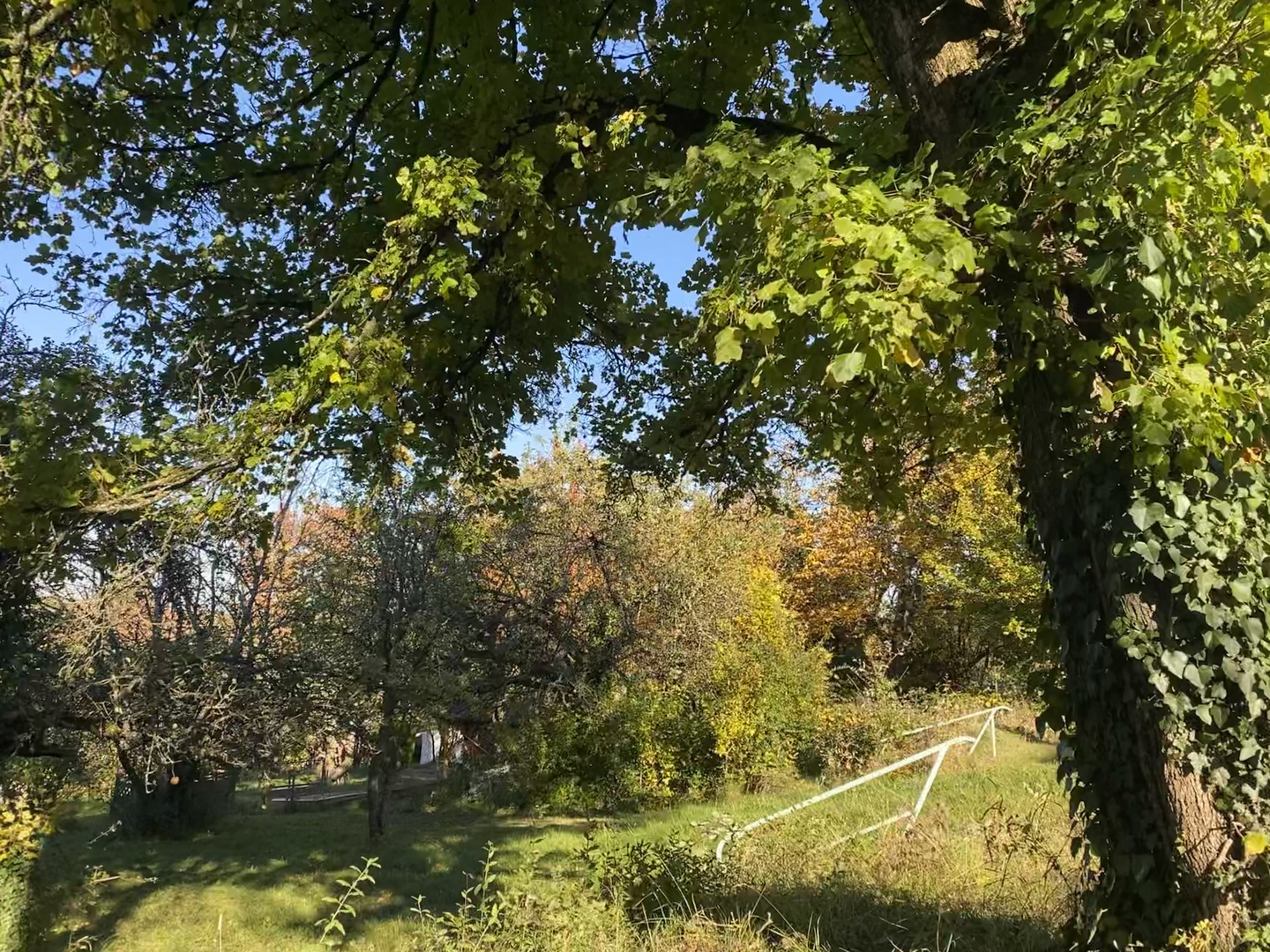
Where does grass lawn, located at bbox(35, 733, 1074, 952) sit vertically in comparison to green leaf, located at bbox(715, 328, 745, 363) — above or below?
below

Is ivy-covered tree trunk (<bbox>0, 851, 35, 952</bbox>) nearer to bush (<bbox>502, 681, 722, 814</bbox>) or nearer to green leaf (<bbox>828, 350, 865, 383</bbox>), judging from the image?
green leaf (<bbox>828, 350, 865, 383</bbox>)

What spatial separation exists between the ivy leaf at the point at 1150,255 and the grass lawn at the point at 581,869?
2.99m

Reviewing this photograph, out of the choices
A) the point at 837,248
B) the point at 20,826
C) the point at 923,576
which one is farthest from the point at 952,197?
the point at 923,576

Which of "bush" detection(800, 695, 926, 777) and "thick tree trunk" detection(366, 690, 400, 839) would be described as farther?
"bush" detection(800, 695, 926, 777)

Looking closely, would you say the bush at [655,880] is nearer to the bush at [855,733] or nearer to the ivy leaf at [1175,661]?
→ the ivy leaf at [1175,661]

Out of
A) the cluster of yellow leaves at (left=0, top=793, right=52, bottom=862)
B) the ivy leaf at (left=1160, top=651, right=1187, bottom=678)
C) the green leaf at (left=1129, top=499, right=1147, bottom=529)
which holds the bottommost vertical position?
the cluster of yellow leaves at (left=0, top=793, right=52, bottom=862)

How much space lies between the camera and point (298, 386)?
403cm

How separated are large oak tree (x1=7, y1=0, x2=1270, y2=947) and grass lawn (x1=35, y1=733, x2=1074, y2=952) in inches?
75.0

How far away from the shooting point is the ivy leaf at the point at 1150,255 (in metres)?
2.53

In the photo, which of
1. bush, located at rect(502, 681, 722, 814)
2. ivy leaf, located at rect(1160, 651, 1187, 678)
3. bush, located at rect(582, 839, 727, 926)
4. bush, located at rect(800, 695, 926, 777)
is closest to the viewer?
ivy leaf, located at rect(1160, 651, 1187, 678)

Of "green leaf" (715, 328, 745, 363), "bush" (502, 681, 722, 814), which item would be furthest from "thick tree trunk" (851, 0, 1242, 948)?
"bush" (502, 681, 722, 814)

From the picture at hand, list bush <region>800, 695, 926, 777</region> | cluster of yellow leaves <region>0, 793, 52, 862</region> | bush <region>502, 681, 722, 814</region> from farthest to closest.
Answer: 1. bush <region>502, 681, 722, 814</region>
2. bush <region>800, 695, 926, 777</region>
3. cluster of yellow leaves <region>0, 793, 52, 862</region>

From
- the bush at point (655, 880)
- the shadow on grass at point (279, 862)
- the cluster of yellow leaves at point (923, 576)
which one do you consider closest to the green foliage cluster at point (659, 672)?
the shadow on grass at point (279, 862)

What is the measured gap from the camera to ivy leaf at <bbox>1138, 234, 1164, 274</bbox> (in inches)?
99.5
